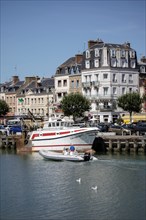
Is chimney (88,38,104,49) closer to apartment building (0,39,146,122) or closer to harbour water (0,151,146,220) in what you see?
apartment building (0,39,146,122)

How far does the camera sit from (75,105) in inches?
4131

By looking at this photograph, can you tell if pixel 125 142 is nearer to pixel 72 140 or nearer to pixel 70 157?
pixel 72 140

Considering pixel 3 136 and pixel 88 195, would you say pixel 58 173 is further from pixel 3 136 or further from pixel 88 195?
pixel 3 136

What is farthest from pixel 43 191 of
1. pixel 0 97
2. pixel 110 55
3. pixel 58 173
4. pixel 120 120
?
pixel 0 97

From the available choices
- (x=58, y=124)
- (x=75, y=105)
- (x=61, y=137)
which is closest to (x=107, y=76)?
(x=75, y=105)

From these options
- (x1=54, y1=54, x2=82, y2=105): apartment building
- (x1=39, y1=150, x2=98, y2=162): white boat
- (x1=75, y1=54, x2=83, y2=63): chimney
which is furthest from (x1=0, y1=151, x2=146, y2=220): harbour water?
(x1=75, y1=54, x2=83, y2=63): chimney

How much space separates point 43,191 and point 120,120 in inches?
2438

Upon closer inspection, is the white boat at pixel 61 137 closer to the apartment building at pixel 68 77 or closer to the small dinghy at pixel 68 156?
the small dinghy at pixel 68 156

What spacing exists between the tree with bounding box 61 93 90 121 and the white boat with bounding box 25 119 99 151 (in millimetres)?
27461

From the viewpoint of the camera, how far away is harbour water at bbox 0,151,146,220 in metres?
38.4

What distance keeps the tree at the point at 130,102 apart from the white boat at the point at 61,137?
28553 millimetres

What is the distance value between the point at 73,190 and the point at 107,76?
67.1m

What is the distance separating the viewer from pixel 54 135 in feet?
245

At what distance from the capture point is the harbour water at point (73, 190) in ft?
126
